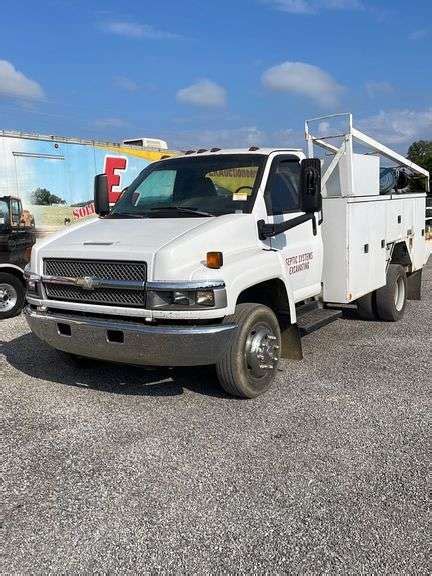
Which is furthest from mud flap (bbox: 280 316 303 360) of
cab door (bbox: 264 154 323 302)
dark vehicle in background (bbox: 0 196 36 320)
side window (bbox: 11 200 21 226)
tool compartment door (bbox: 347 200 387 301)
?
side window (bbox: 11 200 21 226)

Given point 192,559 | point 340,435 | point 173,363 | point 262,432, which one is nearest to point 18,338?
point 173,363

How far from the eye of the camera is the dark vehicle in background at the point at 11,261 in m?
8.72

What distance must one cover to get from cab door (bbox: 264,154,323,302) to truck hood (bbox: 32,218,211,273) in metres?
0.86

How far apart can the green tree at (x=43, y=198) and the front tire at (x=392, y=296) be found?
7.15 meters

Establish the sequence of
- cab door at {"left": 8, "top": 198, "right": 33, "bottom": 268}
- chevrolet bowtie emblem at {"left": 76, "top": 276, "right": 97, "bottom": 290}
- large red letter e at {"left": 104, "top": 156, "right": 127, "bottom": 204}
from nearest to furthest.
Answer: chevrolet bowtie emblem at {"left": 76, "top": 276, "right": 97, "bottom": 290} < cab door at {"left": 8, "top": 198, "right": 33, "bottom": 268} < large red letter e at {"left": 104, "top": 156, "right": 127, "bottom": 204}

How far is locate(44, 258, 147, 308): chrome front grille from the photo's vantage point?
4406 mm

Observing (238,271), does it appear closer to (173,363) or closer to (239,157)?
(173,363)

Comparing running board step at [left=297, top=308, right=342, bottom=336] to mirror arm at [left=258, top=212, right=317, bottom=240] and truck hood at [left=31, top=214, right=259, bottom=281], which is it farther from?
truck hood at [left=31, top=214, right=259, bottom=281]

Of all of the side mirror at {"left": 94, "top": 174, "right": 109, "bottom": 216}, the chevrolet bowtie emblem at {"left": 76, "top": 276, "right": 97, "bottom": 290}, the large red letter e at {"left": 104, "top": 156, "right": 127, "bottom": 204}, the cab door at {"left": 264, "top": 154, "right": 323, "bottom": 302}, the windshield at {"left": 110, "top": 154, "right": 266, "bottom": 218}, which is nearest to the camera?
the chevrolet bowtie emblem at {"left": 76, "top": 276, "right": 97, "bottom": 290}

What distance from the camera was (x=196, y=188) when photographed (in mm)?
5496

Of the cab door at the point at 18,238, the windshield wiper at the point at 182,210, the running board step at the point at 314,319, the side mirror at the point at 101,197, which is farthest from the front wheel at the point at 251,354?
the cab door at the point at 18,238

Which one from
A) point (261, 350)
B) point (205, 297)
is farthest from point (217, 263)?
point (261, 350)

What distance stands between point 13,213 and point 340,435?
720cm

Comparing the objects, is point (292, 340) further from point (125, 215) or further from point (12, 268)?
point (12, 268)
